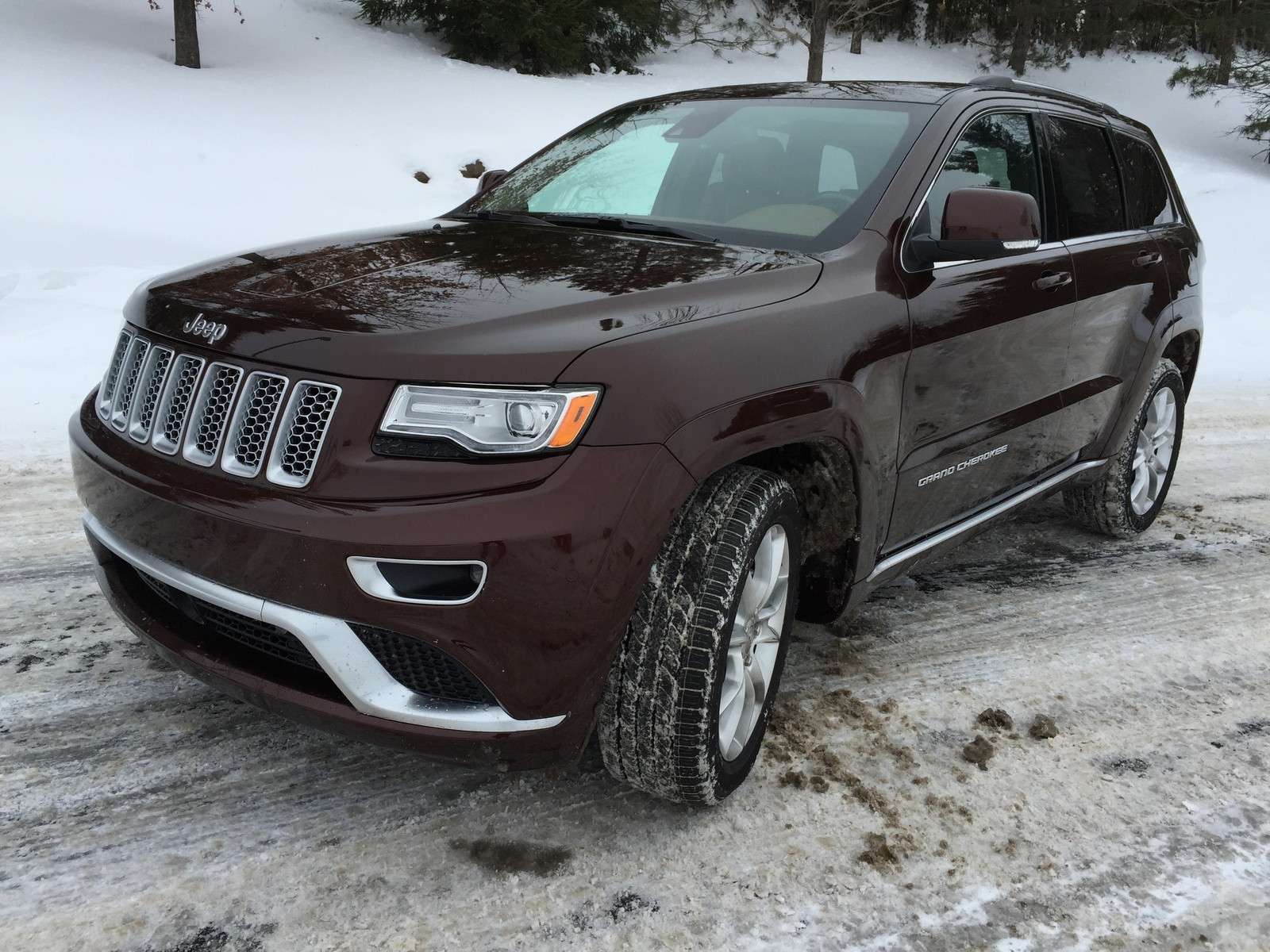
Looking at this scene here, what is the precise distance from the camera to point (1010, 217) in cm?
275

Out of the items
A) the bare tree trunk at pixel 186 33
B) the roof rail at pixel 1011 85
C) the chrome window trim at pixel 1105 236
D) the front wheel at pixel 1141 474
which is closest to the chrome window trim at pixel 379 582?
the roof rail at pixel 1011 85

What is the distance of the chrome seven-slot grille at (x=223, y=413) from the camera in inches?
79.7

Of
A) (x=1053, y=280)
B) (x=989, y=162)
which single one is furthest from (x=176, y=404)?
(x=1053, y=280)

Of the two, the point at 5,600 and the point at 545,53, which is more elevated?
the point at 545,53

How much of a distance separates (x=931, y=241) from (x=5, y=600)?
3.10 m

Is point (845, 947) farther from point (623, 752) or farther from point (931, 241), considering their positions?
point (931, 241)

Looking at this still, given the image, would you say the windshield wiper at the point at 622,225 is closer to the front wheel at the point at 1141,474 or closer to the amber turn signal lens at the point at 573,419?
the amber turn signal lens at the point at 573,419

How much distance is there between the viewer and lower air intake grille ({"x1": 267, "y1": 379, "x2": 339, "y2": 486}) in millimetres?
2010

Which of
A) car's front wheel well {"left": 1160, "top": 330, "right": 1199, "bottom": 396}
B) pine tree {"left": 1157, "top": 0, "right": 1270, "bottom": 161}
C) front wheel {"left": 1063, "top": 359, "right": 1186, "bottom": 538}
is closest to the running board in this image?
front wheel {"left": 1063, "top": 359, "right": 1186, "bottom": 538}

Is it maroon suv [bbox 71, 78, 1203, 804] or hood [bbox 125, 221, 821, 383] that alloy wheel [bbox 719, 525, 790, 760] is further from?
hood [bbox 125, 221, 821, 383]

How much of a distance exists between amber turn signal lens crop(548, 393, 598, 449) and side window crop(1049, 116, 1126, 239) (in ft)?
7.58

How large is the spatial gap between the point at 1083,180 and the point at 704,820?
9.02ft

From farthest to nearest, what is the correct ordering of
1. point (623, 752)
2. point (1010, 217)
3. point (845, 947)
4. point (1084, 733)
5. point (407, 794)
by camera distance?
point (1084, 733)
point (1010, 217)
point (407, 794)
point (623, 752)
point (845, 947)

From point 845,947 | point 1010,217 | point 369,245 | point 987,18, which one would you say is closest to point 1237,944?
point 845,947
